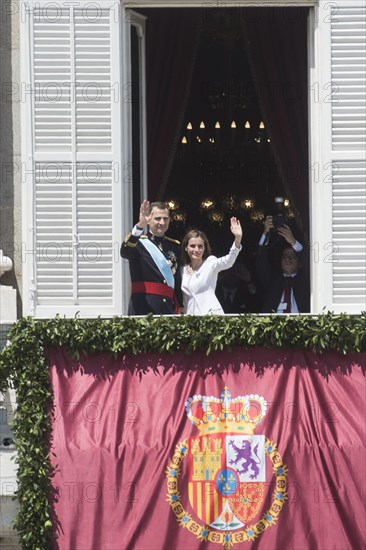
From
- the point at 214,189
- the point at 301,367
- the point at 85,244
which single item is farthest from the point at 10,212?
the point at 214,189

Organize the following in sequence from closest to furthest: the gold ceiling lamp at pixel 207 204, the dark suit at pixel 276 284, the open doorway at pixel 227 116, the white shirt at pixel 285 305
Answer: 1. the white shirt at pixel 285 305
2. the dark suit at pixel 276 284
3. the open doorway at pixel 227 116
4. the gold ceiling lamp at pixel 207 204

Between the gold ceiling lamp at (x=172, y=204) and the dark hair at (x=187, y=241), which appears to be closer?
the dark hair at (x=187, y=241)

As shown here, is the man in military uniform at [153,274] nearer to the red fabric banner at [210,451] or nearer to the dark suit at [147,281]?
the dark suit at [147,281]

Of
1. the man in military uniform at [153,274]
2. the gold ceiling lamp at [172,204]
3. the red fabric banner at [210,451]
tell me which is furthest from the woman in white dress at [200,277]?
the gold ceiling lamp at [172,204]

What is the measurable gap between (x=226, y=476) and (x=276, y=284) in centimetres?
231

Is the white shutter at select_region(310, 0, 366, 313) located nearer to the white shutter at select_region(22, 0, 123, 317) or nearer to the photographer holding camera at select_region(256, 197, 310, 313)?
the photographer holding camera at select_region(256, 197, 310, 313)

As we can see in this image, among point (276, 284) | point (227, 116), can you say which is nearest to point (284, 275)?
point (276, 284)

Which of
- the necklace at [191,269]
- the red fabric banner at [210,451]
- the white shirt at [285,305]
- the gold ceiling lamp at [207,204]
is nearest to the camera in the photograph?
the red fabric banner at [210,451]

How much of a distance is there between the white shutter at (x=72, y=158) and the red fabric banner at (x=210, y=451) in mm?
647

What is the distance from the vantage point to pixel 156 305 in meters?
13.0

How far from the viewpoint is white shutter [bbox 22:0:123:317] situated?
42.7 ft

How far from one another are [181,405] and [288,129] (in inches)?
158

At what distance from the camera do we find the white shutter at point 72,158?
13.0 m

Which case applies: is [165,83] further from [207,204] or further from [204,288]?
[204,288]
